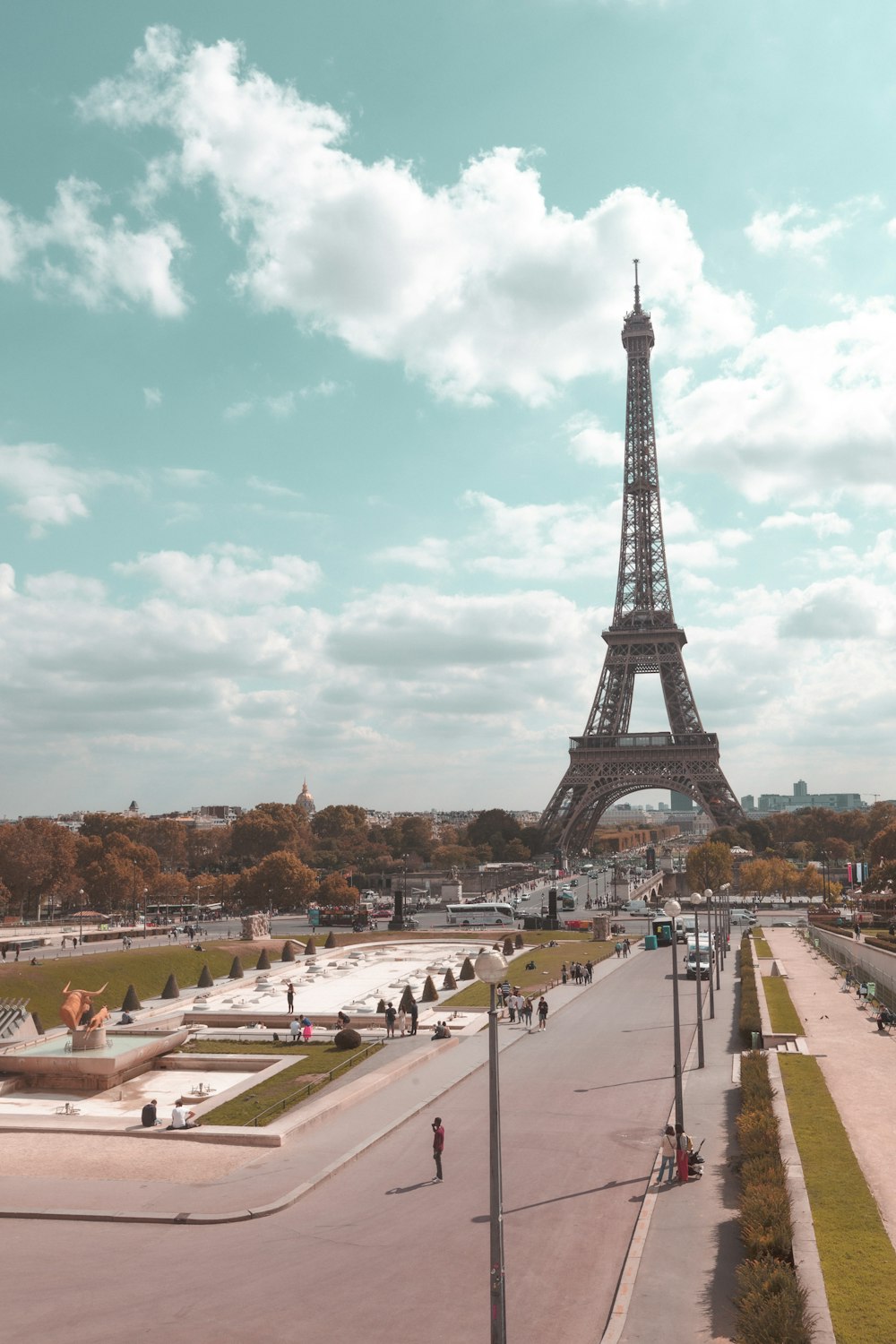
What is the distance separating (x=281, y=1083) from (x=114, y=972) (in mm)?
28178

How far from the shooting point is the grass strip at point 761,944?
63022mm

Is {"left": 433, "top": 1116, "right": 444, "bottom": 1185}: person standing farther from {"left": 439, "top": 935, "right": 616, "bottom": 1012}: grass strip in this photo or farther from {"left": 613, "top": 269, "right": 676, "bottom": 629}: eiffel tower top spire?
{"left": 613, "top": 269, "right": 676, "bottom": 629}: eiffel tower top spire

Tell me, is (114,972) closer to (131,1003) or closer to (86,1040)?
(131,1003)

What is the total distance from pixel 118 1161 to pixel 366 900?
304 ft

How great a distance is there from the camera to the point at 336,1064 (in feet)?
117

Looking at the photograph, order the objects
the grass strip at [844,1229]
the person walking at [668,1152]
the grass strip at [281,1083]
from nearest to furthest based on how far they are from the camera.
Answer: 1. the grass strip at [844,1229]
2. the person walking at [668,1152]
3. the grass strip at [281,1083]

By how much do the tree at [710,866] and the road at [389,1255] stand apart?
78.4 metres

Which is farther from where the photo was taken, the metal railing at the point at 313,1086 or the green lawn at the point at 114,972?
the green lawn at the point at 114,972

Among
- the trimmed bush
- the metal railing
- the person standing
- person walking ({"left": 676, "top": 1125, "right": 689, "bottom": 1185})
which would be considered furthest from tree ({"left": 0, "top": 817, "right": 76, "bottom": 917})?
the trimmed bush

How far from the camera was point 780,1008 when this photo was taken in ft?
135

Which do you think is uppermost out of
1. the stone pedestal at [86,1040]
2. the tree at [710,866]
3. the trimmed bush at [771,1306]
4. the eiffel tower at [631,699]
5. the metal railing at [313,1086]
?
the eiffel tower at [631,699]

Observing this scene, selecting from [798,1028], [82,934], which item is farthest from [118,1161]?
[82,934]

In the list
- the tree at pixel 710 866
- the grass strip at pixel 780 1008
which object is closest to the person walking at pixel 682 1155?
the grass strip at pixel 780 1008

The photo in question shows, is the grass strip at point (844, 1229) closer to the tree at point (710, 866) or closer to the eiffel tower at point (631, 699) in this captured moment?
the tree at point (710, 866)
